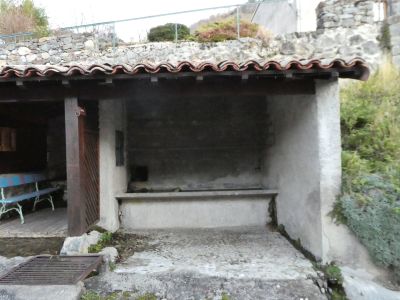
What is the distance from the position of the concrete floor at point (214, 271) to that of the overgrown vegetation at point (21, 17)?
814cm

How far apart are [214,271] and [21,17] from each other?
35.4 feet

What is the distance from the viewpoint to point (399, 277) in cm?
315

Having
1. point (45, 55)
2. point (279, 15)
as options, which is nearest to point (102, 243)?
point (45, 55)

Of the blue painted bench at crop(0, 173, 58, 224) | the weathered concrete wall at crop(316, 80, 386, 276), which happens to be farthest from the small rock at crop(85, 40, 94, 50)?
the weathered concrete wall at crop(316, 80, 386, 276)

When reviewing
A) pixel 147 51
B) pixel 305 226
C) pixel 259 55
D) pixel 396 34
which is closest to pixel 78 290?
pixel 305 226

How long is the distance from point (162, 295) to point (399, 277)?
2669mm

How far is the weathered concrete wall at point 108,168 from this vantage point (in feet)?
15.1

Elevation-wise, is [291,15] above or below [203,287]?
above

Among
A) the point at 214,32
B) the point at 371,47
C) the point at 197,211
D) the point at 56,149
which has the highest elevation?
the point at 214,32

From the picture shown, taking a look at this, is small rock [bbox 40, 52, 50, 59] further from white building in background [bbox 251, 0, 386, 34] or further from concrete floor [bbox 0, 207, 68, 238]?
white building in background [bbox 251, 0, 386, 34]

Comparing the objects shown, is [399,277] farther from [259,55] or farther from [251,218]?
[259,55]

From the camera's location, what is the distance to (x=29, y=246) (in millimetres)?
4047

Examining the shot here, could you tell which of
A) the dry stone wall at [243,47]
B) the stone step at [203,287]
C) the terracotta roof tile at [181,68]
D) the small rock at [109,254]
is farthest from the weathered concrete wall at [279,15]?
the small rock at [109,254]

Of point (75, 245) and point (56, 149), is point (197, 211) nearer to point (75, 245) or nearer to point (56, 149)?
point (75, 245)
